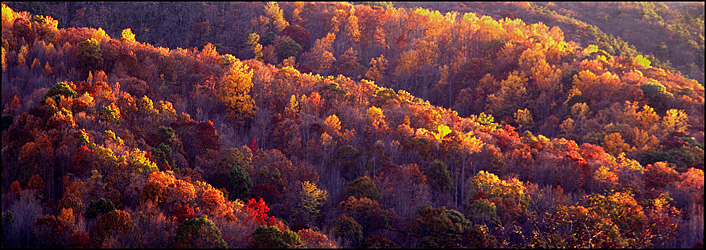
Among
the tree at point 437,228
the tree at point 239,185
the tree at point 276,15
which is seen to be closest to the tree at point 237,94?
the tree at point 239,185

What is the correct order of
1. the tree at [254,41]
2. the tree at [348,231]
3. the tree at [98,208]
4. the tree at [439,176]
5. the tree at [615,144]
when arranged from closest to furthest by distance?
the tree at [98,208], the tree at [348,231], the tree at [439,176], the tree at [615,144], the tree at [254,41]

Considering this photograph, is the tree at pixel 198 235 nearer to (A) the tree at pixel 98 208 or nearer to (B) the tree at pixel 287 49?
(A) the tree at pixel 98 208

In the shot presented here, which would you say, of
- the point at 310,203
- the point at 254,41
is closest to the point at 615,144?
the point at 310,203

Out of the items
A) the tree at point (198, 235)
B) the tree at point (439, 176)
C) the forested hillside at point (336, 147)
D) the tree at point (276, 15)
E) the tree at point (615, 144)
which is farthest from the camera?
the tree at point (276, 15)

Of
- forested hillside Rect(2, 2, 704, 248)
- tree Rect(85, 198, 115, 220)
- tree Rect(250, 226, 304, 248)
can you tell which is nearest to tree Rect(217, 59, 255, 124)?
forested hillside Rect(2, 2, 704, 248)

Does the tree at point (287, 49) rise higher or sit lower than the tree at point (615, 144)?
higher

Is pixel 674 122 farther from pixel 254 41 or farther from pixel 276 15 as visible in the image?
pixel 276 15

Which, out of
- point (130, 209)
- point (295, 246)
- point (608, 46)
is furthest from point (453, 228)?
point (608, 46)
